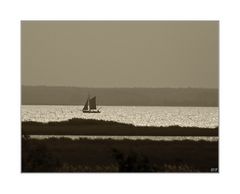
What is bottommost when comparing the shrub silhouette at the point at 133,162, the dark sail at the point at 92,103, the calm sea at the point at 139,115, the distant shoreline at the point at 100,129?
the shrub silhouette at the point at 133,162

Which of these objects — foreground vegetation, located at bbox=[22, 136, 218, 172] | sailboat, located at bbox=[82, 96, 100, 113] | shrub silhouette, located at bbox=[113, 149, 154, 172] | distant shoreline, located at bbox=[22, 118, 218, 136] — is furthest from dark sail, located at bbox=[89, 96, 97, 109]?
shrub silhouette, located at bbox=[113, 149, 154, 172]

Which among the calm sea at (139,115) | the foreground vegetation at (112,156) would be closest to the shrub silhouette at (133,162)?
the foreground vegetation at (112,156)

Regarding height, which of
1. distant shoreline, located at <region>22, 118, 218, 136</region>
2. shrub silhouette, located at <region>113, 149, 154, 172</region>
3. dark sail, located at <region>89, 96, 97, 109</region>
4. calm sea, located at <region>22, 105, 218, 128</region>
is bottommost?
shrub silhouette, located at <region>113, 149, 154, 172</region>

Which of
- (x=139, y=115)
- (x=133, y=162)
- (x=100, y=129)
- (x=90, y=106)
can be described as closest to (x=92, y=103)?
(x=90, y=106)

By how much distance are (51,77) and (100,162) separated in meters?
0.94

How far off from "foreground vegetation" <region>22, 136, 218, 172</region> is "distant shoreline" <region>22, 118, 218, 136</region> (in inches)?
3.1

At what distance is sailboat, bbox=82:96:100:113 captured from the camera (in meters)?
5.59

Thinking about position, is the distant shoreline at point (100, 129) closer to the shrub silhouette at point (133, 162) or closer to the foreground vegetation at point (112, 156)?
the foreground vegetation at point (112, 156)

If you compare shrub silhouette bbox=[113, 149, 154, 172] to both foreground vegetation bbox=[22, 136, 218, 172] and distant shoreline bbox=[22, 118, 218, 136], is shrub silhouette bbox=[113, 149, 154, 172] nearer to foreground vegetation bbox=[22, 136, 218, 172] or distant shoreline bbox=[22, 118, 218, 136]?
foreground vegetation bbox=[22, 136, 218, 172]

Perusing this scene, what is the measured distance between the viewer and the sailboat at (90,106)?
18.3 feet

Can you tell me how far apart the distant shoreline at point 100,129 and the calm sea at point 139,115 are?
1.6 inches

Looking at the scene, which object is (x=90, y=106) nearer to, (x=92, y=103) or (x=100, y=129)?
(x=92, y=103)
